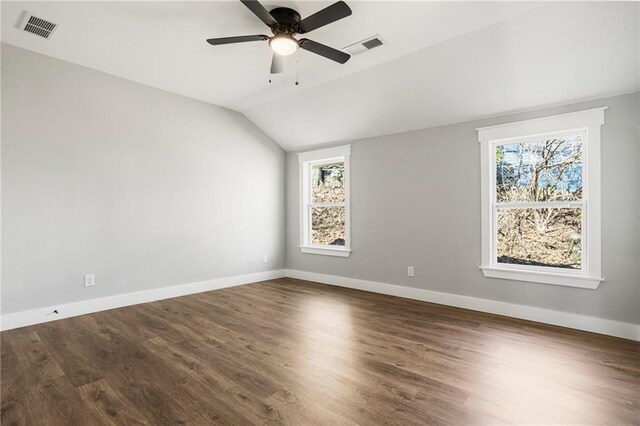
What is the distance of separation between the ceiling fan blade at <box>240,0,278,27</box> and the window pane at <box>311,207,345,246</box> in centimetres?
331

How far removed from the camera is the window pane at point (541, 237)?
334 centimetres

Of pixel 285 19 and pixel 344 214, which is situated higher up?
pixel 285 19

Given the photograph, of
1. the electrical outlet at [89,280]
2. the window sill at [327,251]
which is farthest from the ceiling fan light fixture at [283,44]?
the electrical outlet at [89,280]

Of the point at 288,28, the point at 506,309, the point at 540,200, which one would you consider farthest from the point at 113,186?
the point at 540,200

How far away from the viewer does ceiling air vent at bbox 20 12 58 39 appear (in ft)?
9.25

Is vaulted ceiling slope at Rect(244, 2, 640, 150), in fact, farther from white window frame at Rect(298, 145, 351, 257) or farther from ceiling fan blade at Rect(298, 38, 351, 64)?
ceiling fan blade at Rect(298, 38, 351, 64)

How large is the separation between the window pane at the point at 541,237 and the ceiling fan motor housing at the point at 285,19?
307cm

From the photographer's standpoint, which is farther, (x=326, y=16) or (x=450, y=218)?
(x=450, y=218)

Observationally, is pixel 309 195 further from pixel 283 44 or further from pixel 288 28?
pixel 288 28

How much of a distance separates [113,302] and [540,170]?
17.3 ft

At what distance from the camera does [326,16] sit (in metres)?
2.33

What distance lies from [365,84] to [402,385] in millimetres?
3316

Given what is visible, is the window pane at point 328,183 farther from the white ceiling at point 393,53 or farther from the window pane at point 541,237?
the window pane at point 541,237

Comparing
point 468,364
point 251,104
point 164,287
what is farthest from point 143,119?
point 468,364
